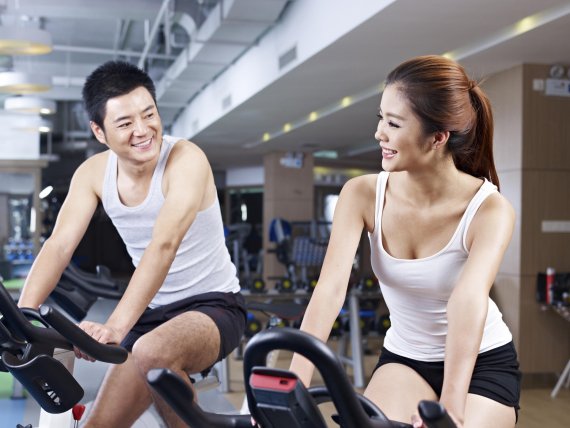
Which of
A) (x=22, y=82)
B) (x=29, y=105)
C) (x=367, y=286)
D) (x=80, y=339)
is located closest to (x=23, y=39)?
(x=22, y=82)

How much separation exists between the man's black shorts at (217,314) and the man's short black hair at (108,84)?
54 cm

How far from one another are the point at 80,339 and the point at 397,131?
0.74 metres

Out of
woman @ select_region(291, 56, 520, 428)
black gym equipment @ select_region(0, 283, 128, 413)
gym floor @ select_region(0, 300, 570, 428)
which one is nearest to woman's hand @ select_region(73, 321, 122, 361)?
black gym equipment @ select_region(0, 283, 128, 413)

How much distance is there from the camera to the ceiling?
5.40 meters

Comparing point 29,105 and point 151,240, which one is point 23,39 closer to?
point 29,105

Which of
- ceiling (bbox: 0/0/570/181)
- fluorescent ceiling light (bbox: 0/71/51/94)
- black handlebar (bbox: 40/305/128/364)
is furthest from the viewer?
fluorescent ceiling light (bbox: 0/71/51/94)

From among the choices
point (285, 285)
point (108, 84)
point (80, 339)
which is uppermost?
point (108, 84)

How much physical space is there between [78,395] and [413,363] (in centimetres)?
75

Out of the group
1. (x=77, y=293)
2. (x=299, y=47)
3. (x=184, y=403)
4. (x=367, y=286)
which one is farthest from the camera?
(x=367, y=286)

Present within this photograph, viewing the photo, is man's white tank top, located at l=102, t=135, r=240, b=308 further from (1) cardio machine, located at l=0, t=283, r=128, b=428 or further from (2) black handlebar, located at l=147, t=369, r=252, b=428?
(2) black handlebar, located at l=147, t=369, r=252, b=428

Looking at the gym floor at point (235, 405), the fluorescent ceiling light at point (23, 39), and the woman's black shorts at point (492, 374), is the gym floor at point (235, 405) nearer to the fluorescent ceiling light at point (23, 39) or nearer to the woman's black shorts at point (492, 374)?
the woman's black shorts at point (492, 374)

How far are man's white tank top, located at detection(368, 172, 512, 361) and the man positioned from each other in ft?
1.63

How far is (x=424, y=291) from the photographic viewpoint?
1.71m

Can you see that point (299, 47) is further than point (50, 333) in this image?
Yes
